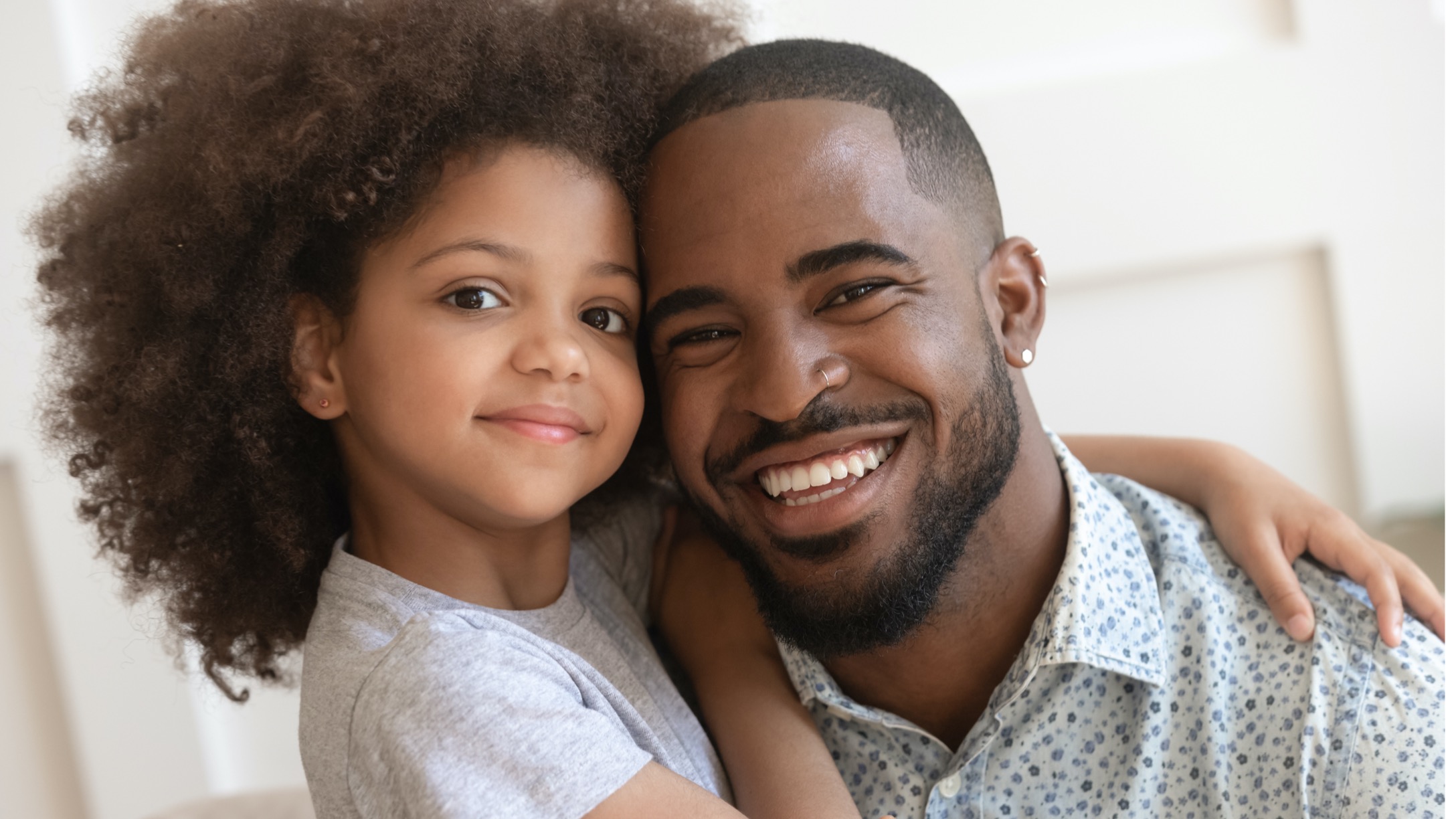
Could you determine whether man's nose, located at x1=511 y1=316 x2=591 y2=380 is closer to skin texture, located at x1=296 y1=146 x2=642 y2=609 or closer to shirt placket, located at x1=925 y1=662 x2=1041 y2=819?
skin texture, located at x1=296 y1=146 x2=642 y2=609

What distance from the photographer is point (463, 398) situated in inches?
39.5

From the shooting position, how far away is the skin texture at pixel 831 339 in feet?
3.38

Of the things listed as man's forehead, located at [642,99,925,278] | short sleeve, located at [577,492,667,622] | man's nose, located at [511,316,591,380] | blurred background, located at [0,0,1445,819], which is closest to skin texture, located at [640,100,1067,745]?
man's forehead, located at [642,99,925,278]

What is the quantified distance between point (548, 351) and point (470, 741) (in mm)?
326

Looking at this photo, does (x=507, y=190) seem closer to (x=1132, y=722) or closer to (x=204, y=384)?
(x=204, y=384)

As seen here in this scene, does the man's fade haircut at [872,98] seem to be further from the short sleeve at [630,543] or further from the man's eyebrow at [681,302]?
the short sleeve at [630,543]

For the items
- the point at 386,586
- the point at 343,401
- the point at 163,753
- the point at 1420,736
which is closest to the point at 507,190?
the point at 343,401

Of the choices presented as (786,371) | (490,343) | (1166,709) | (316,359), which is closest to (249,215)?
(316,359)

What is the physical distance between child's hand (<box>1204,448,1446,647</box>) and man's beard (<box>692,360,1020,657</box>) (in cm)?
24

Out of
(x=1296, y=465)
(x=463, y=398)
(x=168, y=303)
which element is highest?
(x=168, y=303)

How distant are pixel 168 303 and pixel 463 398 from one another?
30 centimetres

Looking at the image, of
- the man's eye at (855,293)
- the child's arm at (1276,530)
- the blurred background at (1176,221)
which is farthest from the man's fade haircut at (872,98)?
the blurred background at (1176,221)

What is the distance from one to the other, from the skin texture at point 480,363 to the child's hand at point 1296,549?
1.91 feet

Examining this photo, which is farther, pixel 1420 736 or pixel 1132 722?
pixel 1132 722
